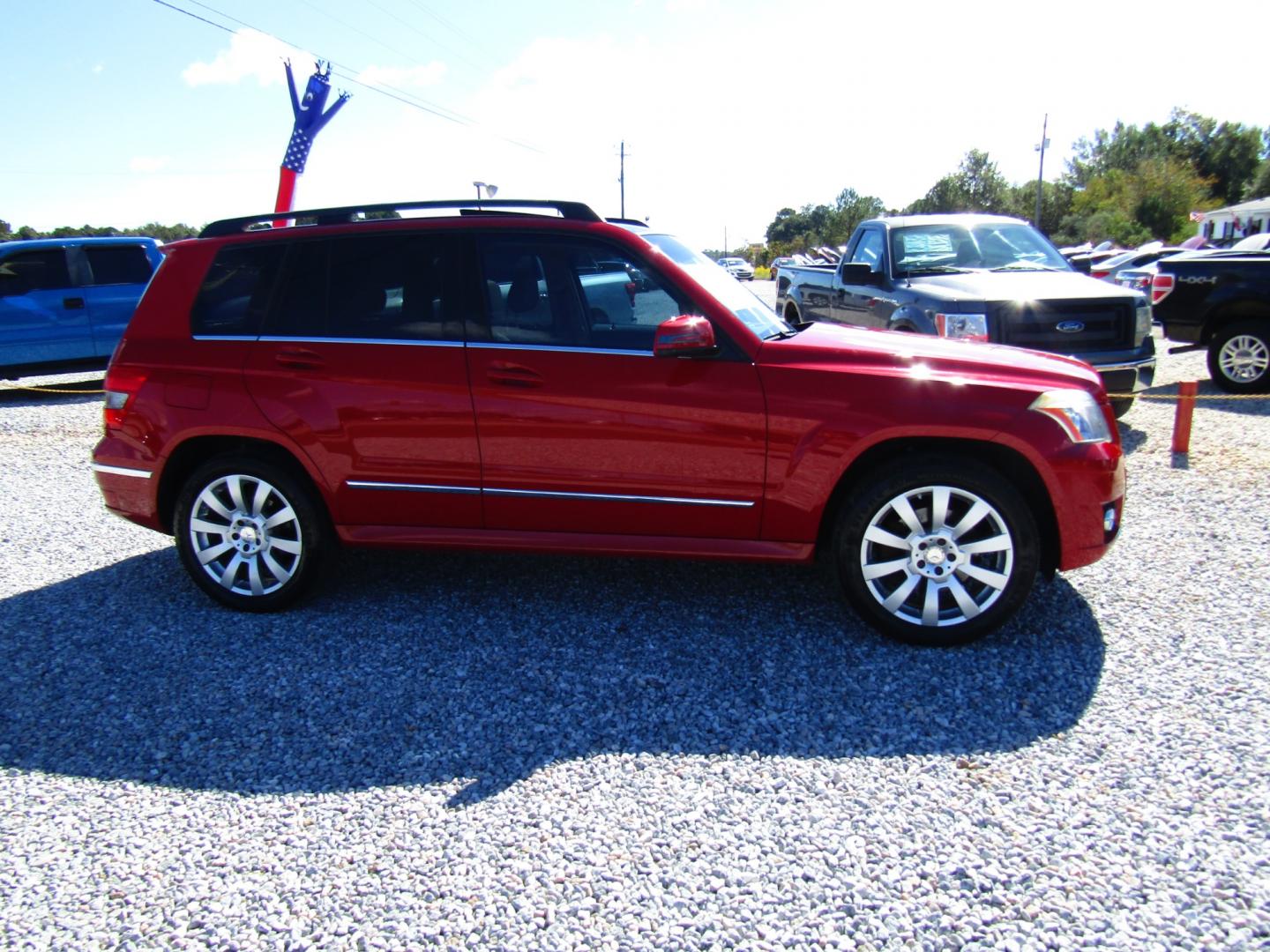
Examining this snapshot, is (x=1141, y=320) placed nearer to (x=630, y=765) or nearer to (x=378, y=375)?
(x=378, y=375)

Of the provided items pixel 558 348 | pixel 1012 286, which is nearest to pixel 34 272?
pixel 558 348

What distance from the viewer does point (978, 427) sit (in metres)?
3.75

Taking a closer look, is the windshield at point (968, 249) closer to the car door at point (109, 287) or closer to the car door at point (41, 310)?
the car door at point (109, 287)

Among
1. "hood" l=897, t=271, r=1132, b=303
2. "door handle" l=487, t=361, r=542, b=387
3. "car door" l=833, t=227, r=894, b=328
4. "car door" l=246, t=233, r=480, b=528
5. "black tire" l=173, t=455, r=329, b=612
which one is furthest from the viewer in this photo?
"car door" l=833, t=227, r=894, b=328

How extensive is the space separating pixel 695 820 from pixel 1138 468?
5.57 meters

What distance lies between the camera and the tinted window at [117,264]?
40.8ft

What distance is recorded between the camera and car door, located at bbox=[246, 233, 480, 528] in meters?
4.13

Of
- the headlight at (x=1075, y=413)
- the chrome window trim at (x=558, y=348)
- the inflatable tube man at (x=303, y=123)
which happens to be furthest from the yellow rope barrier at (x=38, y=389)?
the headlight at (x=1075, y=413)

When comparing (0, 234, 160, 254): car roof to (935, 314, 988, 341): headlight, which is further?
(0, 234, 160, 254): car roof

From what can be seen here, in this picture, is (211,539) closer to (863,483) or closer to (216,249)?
(216,249)

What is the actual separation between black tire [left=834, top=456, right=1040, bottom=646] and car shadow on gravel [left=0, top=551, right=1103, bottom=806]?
6.2 inches

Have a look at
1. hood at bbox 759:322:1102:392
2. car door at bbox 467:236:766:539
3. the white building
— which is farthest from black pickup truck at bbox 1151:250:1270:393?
the white building

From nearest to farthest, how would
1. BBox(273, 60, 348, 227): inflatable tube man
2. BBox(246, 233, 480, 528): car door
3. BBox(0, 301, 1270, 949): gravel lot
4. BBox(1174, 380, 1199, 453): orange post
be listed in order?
1. BBox(0, 301, 1270, 949): gravel lot
2. BBox(246, 233, 480, 528): car door
3. BBox(1174, 380, 1199, 453): orange post
4. BBox(273, 60, 348, 227): inflatable tube man

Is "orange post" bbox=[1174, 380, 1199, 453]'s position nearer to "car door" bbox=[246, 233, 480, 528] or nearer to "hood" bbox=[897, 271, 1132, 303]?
"hood" bbox=[897, 271, 1132, 303]
